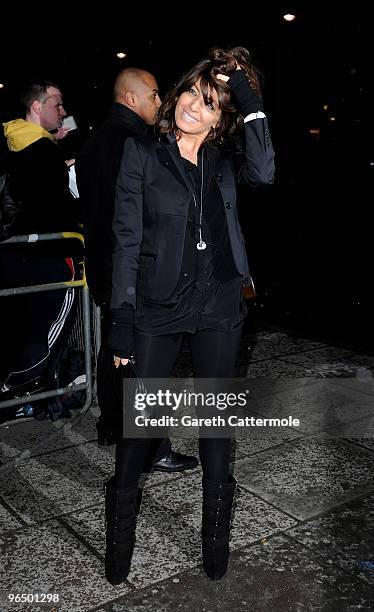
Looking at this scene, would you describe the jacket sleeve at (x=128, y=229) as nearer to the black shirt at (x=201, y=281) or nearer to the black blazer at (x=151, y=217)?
the black blazer at (x=151, y=217)

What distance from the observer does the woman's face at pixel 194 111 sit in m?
2.60

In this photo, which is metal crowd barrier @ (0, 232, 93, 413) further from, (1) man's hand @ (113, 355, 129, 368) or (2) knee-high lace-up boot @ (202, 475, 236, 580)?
(2) knee-high lace-up boot @ (202, 475, 236, 580)

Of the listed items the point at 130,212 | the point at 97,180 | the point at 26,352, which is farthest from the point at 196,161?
the point at 26,352

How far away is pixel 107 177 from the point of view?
3.70 m

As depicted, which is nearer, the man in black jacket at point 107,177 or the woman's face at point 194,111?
the woman's face at point 194,111

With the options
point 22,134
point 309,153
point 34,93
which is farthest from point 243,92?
point 309,153

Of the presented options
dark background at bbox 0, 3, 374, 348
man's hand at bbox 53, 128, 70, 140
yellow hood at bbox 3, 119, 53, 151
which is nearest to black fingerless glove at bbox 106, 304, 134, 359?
yellow hood at bbox 3, 119, 53, 151

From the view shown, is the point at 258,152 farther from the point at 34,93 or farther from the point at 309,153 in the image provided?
the point at 309,153

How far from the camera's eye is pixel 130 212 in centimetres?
257

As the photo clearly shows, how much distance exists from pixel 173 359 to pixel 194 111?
1056mm

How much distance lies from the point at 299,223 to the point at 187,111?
7265 mm

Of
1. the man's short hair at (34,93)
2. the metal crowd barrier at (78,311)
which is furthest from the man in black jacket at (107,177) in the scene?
the man's short hair at (34,93)

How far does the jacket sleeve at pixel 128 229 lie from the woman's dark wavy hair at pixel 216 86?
232 millimetres

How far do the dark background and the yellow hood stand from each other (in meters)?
3.96
